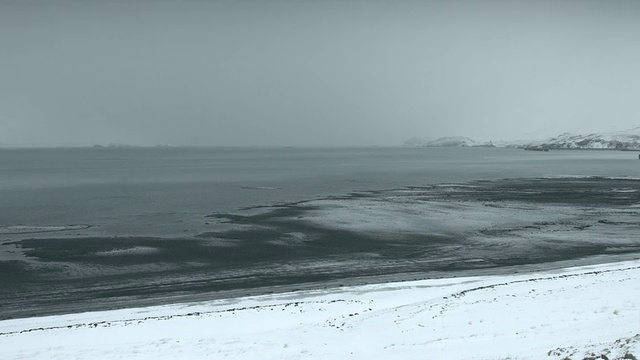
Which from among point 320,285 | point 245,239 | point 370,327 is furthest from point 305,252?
point 370,327

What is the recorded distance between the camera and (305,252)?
39156mm

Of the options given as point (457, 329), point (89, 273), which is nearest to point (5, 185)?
point (89, 273)

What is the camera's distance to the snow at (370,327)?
17703 mm

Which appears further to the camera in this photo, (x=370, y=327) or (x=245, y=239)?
(x=245, y=239)

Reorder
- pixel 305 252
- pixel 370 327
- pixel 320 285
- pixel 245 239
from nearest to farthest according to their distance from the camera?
1. pixel 370 327
2. pixel 320 285
3. pixel 305 252
4. pixel 245 239

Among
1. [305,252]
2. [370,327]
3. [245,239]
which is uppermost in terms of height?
[370,327]

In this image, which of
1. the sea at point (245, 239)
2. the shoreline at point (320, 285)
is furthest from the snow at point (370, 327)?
the sea at point (245, 239)

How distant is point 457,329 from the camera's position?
64.8ft

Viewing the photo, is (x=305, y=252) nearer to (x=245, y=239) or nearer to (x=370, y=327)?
(x=245, y=239)

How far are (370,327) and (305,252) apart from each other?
1860 centimetres

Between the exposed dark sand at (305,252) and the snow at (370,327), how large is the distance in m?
4.38

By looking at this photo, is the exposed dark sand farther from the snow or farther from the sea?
the snow

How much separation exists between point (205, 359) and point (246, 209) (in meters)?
47.8

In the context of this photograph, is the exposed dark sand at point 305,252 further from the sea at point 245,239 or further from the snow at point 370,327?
the snow at point 370,327
